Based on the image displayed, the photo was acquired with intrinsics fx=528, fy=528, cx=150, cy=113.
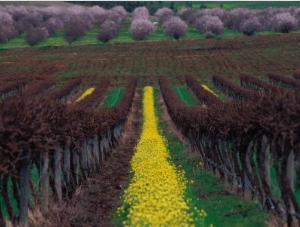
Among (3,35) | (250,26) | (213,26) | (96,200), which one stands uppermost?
(96,200)

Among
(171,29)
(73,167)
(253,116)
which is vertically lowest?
(171,29)

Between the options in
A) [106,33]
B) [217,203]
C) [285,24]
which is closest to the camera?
[217,203]

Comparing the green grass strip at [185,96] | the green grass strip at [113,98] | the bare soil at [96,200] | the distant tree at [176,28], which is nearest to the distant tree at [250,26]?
the distant tree at [176,28]

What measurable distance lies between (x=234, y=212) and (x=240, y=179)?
8.16 feet

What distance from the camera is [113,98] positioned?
242 feet

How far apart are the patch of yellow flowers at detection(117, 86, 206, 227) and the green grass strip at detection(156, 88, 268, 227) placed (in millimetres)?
543

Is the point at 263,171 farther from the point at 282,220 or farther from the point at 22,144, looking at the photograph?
the point at 22,144

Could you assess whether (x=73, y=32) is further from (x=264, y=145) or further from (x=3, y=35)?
(x=264, y=145)

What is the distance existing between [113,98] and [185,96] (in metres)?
10.2

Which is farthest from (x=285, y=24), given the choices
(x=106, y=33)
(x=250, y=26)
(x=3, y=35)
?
(x=3, y=35)

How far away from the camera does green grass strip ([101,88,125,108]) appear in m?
66.2

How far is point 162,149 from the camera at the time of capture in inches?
1175

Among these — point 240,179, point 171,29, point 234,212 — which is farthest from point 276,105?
point 171,29

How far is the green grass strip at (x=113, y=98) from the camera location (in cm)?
6624
